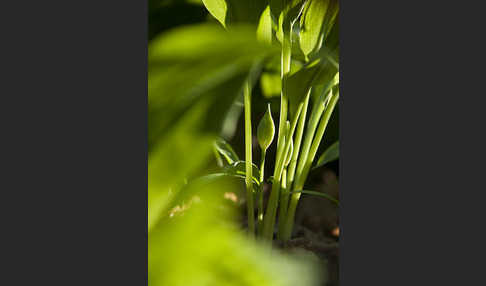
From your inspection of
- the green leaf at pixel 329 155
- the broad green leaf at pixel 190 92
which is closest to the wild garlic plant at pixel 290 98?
the green leaf at pixel 329 155

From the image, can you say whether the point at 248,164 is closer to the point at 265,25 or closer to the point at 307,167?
the point at 307,167

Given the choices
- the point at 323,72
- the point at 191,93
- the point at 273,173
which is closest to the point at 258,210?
the point at 273,173

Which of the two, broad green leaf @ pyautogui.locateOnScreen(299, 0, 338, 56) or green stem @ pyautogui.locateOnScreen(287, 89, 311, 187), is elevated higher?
broad green leaf @ pyautogui.locateOnScreen(299, 0, 338, 56)

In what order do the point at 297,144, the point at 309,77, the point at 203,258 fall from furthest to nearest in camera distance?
the point at 297,144, the point at 309,77, the point at 203,258

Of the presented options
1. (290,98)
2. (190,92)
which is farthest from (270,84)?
(190,92)

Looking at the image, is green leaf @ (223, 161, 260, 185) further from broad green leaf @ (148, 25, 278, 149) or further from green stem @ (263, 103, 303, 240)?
broad green leaf @ (148, 25, 278, 149)

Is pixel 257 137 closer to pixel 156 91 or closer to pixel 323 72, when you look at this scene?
pixel 323 72

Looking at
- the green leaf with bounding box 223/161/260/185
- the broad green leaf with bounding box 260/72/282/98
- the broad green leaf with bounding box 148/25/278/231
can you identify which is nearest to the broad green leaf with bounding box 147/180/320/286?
the broad green leaf with bounding box 148/25/278/231
